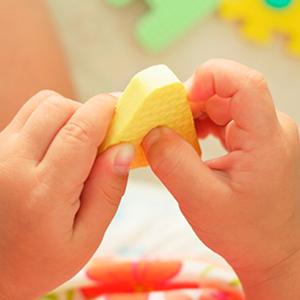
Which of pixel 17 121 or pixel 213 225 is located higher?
pixel 17 121

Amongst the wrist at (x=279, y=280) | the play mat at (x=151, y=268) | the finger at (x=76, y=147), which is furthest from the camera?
the play mat at (x=151, y=268)

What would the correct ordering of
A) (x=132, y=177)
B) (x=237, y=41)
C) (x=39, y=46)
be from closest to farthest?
1. (x=39, y=46)
2. (x=237, y=41)
3. (x=132, y=177)

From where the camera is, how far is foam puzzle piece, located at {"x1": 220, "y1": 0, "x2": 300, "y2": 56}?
112 cm

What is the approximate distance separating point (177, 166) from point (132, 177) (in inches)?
37.6

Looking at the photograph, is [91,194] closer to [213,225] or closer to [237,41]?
[213,225]

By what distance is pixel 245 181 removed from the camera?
0.46m

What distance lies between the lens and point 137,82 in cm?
43

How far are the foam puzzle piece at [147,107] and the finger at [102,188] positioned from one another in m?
0.02

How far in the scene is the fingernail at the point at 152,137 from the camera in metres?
0.46

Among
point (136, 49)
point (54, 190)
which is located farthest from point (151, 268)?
point (136, 49)

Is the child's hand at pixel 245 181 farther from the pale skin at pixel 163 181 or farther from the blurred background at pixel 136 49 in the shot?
the blurred background at pixel 136 49

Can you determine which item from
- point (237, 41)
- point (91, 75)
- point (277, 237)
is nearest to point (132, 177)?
point (91, 75)

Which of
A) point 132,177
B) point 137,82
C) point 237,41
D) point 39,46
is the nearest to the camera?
point 137,82

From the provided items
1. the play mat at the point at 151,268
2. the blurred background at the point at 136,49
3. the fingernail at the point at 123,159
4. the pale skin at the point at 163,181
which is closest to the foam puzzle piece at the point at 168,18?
the blurred background at the point at 136,49
